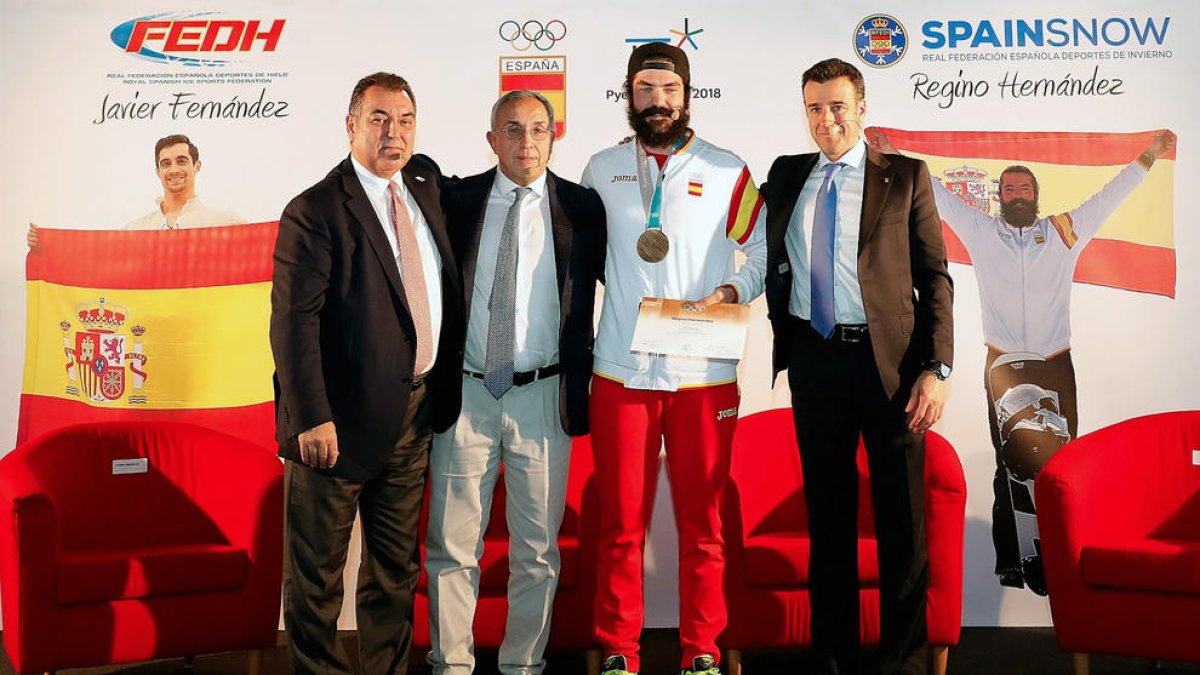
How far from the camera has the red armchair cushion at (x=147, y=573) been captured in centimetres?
358

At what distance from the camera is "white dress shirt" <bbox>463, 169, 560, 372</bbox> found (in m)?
3.29

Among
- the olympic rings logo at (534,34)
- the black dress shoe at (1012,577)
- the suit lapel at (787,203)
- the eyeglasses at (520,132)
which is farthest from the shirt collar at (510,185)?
the black dress shoe at (1012,577)

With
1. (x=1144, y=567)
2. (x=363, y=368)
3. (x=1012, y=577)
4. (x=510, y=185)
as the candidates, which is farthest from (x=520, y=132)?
(x=1012, y=577)

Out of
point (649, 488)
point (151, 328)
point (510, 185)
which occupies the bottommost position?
point (649, 488)

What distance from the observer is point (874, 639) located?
3852mm

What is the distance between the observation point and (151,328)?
15.6 feet

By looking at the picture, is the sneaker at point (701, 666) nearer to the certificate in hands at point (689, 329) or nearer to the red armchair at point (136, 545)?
the certificate in hands at point (689, 329)

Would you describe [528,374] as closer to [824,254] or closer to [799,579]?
[824,254]

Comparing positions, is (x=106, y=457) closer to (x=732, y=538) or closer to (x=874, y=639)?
(x=732, y=538)

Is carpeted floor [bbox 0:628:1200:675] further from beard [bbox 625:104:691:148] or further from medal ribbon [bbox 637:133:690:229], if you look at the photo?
beard [bbox 625:104:691:148]

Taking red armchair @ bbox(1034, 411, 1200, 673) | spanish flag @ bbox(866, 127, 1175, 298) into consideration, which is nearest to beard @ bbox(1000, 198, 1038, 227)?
spanish flag @ bbox(866, 127, 1175, 298)

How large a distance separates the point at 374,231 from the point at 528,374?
643 millimetres

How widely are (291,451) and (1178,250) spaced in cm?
398

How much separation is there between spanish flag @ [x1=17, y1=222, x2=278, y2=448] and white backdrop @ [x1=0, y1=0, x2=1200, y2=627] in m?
0.14
